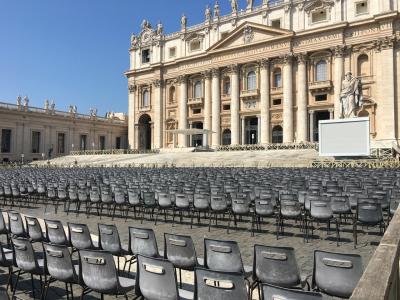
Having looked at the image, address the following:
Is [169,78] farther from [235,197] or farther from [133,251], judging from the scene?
[133,251]

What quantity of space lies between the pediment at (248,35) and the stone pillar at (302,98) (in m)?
4.39

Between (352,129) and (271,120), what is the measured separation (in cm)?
2192

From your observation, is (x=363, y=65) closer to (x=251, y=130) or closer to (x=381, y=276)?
(x=251, y=130)

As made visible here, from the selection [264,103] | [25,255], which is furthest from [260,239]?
[264,103]

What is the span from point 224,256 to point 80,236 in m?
2.77

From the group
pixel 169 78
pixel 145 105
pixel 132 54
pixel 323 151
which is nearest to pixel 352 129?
pixel 323 151

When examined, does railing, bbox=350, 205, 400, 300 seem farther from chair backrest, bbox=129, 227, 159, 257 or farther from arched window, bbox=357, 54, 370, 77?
arched window, bbox=357, 54, 370, 77

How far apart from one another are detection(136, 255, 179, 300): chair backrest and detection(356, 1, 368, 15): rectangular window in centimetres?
4817

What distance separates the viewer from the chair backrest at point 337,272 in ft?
12.6

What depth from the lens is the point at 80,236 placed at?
6008 millimetres

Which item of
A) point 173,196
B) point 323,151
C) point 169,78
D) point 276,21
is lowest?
point 173,196

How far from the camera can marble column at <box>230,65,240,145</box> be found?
51156 mm

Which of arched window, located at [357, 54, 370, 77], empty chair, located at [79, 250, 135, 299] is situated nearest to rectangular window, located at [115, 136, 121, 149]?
arched window, located at [357, 54, 370, 77]

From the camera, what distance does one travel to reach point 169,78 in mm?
59844
